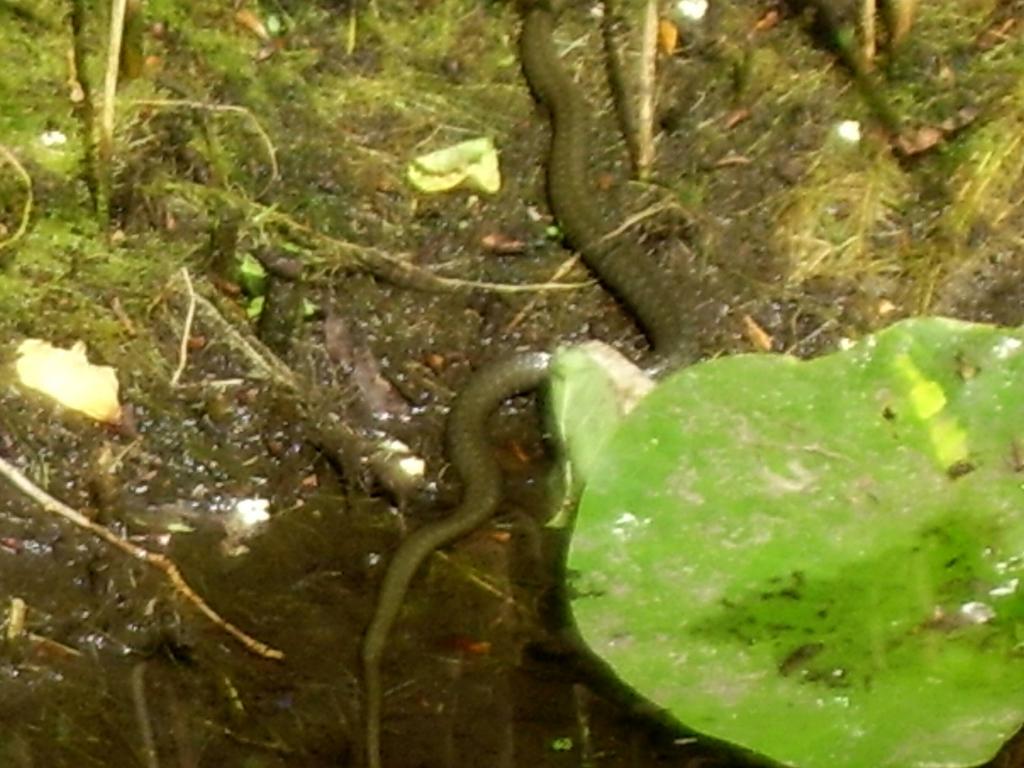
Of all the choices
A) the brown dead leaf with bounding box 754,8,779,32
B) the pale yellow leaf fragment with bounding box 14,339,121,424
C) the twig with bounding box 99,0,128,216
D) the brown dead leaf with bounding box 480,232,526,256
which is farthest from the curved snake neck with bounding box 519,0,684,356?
the pale yellow leaf fragment with bounding box 14,339,121,424

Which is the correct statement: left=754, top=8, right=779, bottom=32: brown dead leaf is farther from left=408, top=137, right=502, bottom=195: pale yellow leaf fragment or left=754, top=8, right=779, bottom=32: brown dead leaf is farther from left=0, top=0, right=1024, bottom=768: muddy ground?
left=408, top=137, right=502, bottom=195: pale yellow leaf fragment

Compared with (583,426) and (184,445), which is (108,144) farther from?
(583,426)

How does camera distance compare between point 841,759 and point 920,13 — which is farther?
point 920,13

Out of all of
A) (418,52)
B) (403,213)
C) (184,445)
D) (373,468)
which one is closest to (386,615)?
(373,468)

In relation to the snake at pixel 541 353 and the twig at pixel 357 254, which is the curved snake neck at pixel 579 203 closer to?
the snake at pixel 541 353

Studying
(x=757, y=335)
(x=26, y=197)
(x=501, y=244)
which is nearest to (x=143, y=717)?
(x=26, y=197)

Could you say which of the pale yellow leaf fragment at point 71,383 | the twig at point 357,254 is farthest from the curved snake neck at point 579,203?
the pale yellow leaf fragment at point 71,383
